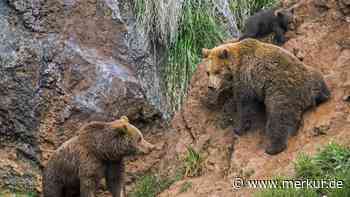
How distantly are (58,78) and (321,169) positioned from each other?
4.55 meters

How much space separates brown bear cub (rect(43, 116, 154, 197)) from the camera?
31.0ft

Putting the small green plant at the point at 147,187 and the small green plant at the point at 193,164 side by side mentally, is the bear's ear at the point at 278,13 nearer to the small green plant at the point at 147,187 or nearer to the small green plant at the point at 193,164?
the small green plant at the point at 193,164

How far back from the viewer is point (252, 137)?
9328 mm

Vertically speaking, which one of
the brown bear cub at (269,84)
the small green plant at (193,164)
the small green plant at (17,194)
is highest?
the brown bear cub at (269,84)

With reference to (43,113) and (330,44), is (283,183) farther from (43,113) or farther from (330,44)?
(43,113)

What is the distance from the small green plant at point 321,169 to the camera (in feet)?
25.4

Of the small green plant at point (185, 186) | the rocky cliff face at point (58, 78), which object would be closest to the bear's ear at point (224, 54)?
the small green plant at point (185, 186)

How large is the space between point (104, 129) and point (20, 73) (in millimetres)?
2121

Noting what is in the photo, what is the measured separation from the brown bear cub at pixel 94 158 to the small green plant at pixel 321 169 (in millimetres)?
2173

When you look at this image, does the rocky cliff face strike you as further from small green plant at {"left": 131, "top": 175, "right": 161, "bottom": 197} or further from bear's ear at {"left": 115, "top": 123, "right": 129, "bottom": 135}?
bear's ear at {"left": 115, "top": 123, "right": 129, "bottom": 135}

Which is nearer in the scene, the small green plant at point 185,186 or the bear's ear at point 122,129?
the small green plant at point 185,186

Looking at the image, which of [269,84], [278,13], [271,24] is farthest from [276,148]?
[271,24]

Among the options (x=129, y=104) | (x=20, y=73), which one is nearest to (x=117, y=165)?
(x=129, y=104)

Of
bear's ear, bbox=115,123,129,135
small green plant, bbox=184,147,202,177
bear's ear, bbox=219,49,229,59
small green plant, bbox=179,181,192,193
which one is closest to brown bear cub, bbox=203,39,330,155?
bear's ear, bbox=219,49,229,59
